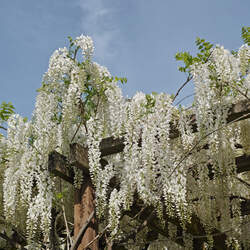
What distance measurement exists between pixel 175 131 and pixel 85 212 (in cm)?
130

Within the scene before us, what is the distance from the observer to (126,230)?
18.8ft

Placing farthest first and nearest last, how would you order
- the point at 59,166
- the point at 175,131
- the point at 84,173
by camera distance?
the point at 84,173
the point at 59,166
the point at 175,131

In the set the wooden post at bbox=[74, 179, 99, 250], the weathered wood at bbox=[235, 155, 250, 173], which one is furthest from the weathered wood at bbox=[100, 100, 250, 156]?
the weathered wood at bbox=[235, 155, 250, 173]

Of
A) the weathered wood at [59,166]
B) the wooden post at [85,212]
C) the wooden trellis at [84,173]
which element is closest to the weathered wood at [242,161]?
the wooden trellis at [84,173]

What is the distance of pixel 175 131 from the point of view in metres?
4.21

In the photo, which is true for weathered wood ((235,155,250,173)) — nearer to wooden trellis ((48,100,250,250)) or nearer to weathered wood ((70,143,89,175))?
wooden trellis ((48,100,250,250))

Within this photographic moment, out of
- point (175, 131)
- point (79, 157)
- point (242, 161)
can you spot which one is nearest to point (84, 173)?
point (79, 157)

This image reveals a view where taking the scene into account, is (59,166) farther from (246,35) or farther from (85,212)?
(246,35)

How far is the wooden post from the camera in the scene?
Result: 164 inches

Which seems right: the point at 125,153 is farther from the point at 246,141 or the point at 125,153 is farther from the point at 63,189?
the point at 246,141

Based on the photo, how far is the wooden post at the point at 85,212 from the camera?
4164mm

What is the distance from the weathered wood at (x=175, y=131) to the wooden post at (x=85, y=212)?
0.42 metres

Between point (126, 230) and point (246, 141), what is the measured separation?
228 centimetres

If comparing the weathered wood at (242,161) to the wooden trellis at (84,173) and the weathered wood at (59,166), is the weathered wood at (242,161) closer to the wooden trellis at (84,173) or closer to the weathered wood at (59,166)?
the wooden trellis at (84,173)
